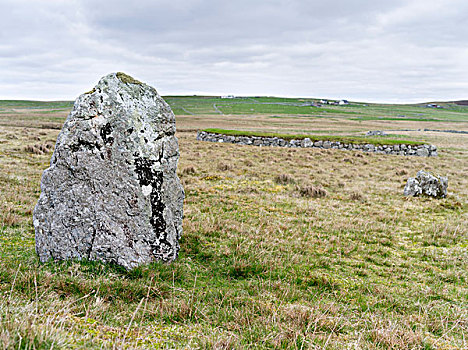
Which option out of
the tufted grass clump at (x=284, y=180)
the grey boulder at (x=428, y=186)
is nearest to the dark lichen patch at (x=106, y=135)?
the tufted grass clump at (x=284, y=180)

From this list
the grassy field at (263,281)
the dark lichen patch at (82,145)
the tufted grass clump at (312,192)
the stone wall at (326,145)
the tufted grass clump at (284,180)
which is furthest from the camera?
the stone wall at (326,145)

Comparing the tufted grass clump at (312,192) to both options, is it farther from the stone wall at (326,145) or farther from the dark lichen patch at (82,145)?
the stone wall at (326,145)

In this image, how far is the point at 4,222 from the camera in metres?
7.08

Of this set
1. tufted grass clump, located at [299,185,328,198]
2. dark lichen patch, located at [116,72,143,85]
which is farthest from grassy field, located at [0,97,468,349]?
dark lichen patch, located at [116,72,143,85]

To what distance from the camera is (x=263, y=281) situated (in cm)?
552

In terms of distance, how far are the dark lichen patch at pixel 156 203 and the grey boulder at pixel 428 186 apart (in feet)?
36.5

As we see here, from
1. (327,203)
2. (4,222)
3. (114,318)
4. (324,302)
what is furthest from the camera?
(327,203)

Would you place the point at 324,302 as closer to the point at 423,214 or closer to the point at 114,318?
the point at 114,318

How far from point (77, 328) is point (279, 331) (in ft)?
6.92

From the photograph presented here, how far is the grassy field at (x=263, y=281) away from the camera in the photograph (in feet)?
11.6

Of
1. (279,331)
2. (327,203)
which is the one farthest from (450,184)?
(279,331)

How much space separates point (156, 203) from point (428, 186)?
38.5 feet

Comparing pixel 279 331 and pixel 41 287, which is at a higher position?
pixel 41 287

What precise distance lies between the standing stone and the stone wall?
27.7 meters
